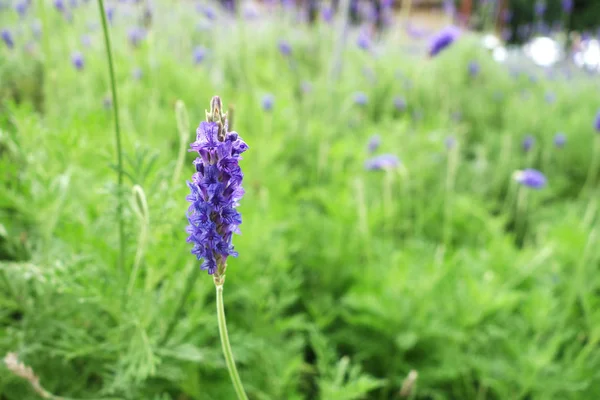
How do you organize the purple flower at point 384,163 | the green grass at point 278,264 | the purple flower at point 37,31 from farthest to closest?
the purple flower at point 37,31
the purple flower at point 384,163
the green grass at point 278,264

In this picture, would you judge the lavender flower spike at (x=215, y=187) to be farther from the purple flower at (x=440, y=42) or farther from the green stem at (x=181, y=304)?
the purple flower at (x=440, y=42)

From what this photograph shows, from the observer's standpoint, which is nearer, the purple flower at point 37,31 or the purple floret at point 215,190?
the purple floret at point 215,190

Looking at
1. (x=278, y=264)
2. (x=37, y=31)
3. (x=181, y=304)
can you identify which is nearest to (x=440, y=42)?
(x=278, y=264)

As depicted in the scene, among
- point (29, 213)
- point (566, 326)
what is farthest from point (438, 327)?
point (29, 213)

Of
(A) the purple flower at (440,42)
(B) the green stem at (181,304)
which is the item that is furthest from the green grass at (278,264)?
(A) the purple flower at (440,42)

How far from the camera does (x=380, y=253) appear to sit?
6.32 feet

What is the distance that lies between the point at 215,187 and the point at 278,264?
0.95 meters

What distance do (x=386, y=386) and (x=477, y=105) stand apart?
3.47 m

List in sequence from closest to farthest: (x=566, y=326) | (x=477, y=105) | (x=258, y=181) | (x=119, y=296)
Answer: (x=119, y=296), (x=566, y=326), (x=258, y=181), (x=477, y=105)

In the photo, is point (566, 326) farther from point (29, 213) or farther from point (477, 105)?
point (477, 105)

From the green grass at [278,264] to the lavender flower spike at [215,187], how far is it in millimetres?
279

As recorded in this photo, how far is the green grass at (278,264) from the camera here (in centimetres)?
113

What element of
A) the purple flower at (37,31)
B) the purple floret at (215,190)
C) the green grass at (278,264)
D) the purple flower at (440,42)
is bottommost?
the purple floret at (215,190)

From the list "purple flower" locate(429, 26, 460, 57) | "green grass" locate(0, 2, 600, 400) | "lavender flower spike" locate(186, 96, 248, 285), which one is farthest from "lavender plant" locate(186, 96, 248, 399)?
"purple flower" locate(429, 26, 460, 57)
